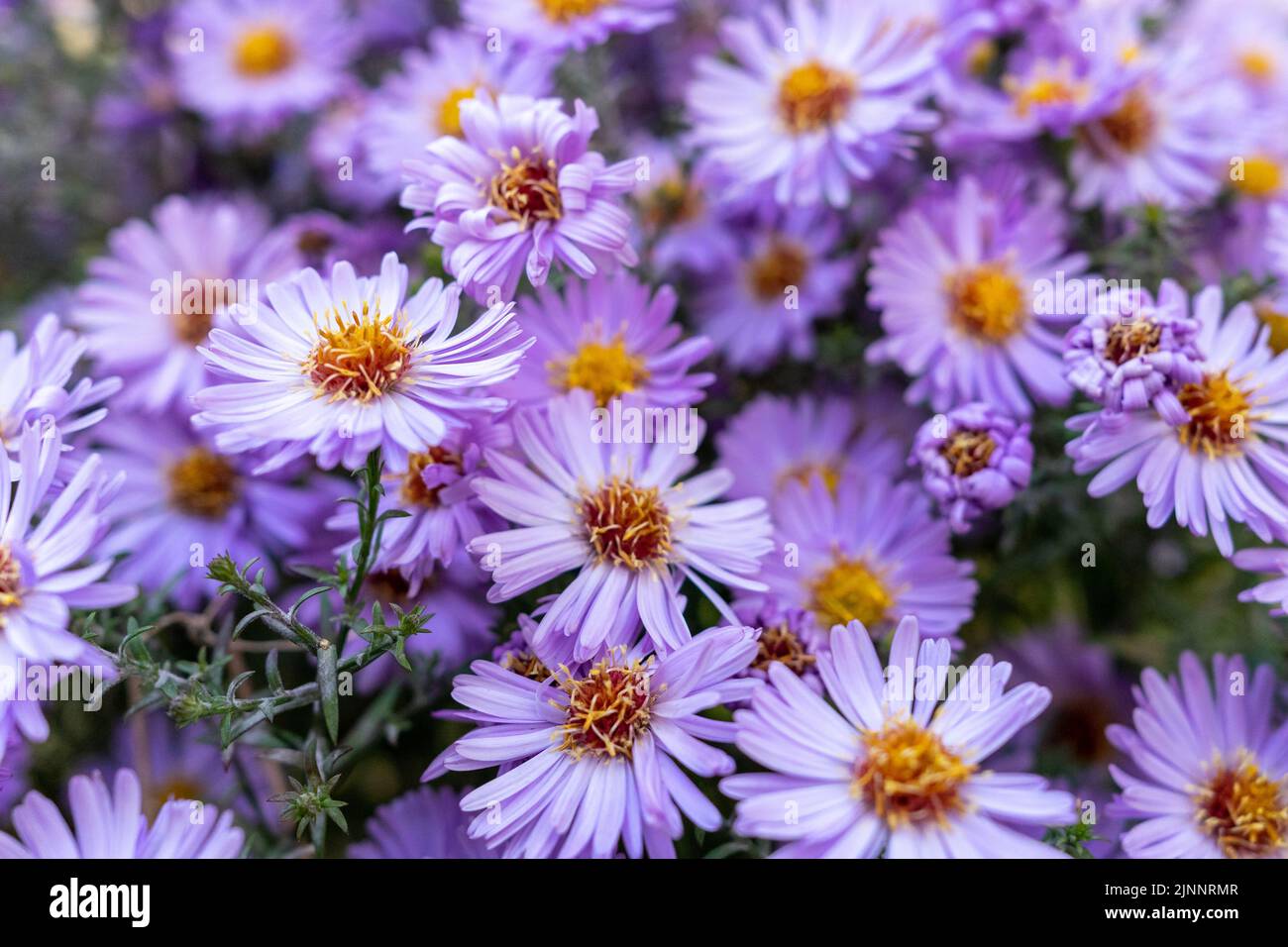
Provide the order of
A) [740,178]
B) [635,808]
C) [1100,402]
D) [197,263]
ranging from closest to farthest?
[635,808]
[1100,402]
[740,178]
[197,263]

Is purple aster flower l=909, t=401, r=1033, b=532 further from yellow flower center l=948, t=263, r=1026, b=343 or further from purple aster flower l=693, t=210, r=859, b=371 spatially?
purple aster flower l=693, t=210, r=859, b=371

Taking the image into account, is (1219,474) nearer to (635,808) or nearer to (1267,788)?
(1267,788)

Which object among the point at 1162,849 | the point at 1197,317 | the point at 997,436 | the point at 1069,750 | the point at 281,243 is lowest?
the point at 1162,849

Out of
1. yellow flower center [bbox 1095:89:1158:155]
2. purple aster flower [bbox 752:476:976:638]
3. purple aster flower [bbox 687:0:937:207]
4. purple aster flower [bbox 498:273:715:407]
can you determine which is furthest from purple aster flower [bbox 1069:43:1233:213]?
purple aster flower [bbox 498:273:715:407]

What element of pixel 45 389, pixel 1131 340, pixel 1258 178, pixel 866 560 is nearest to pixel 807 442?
pixel 866 560

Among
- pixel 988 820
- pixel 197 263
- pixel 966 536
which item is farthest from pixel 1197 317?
pixel 197 263

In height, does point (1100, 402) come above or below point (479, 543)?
above
